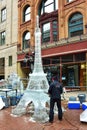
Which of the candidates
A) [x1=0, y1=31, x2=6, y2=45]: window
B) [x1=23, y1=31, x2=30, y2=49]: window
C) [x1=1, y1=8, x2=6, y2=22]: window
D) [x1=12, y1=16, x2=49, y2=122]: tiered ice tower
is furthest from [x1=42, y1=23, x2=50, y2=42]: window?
[x1=12, y1=16, x2=49, y2=122]: tiered ice tower

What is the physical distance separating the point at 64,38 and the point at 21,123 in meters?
17.2

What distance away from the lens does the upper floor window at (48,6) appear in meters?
29.6

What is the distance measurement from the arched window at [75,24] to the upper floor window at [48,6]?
10.7 ft

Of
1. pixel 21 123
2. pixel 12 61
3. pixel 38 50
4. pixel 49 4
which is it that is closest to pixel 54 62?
Answer: pixel 49 4

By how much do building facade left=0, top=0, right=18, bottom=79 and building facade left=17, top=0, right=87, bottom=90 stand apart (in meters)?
4.08

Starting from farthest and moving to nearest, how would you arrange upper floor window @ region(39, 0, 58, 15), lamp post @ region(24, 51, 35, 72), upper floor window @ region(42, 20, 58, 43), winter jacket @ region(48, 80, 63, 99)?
lamp post @ region(24, 51, 35, 72) → upper floor window @ region(39, 0, 58, 15) → upper floor window @ region(42, 20, 58, 43) → winter jacket @ region(48, 80, 63, 99)

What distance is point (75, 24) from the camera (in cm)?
2670

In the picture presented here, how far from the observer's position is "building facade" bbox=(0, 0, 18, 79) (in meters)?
36.3

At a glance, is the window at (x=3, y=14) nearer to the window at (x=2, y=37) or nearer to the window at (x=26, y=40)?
the window at (x=2, y=37)

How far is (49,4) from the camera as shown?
99.7 feet

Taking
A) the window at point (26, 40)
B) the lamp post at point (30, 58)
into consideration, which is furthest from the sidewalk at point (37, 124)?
the window at point (26, 40)

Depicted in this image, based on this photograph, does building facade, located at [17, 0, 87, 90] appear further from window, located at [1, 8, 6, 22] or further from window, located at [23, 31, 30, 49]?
window, located at [1, 8, 6, 22]

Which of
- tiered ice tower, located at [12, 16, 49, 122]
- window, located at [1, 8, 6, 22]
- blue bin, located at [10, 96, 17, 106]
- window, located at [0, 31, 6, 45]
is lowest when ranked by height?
blue bin, located at [10, 96, 17, 106]

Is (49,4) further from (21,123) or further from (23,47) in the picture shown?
(21,123)
